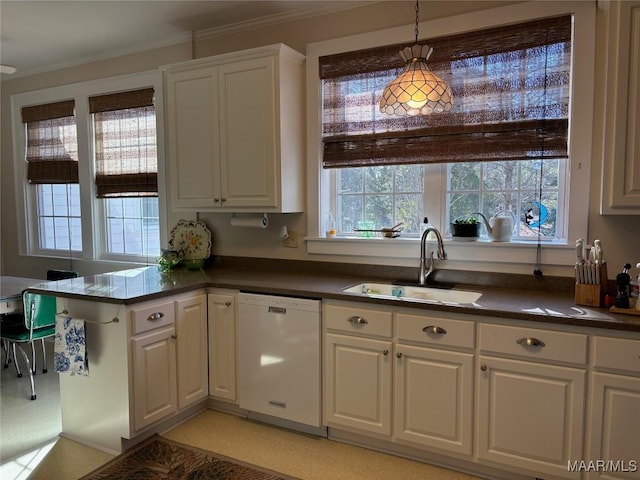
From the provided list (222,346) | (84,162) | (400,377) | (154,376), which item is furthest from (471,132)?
(84,162)

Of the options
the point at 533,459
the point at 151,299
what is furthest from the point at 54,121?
the point at 533,459

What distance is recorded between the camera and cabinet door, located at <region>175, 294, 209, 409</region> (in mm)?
2768

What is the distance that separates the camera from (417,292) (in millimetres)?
2727

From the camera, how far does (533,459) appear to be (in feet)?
6.93

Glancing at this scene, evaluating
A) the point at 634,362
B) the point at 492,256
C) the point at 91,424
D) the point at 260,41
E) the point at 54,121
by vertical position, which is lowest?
the point at 91,424

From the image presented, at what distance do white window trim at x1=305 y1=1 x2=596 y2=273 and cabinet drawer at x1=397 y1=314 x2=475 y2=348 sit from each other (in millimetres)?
617

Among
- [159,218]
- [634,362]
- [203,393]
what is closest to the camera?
[634,362]

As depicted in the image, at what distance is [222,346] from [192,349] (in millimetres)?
181

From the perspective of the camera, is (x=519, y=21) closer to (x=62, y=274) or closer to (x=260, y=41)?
(x=260, y=41)

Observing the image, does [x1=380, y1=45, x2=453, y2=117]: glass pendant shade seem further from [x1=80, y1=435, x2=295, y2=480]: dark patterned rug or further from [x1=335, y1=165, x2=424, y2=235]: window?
[x1=80, y1=435, x2=295, y2=480]: dark patterned rug

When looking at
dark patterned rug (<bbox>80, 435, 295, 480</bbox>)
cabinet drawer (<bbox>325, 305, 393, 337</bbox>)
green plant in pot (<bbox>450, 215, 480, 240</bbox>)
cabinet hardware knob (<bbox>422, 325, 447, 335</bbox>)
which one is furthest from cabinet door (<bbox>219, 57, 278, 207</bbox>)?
dark patterned rug (<bbox>80, 435, 295, 480</bbox>)

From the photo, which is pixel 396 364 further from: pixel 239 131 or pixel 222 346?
pixel 239 131

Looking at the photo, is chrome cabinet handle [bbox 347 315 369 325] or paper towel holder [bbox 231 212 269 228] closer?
chrome cabinet handle [bbox 347 315 369 325]

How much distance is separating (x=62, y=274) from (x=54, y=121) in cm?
153
